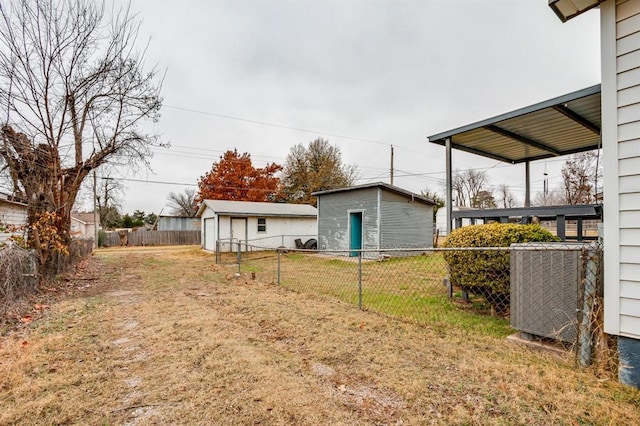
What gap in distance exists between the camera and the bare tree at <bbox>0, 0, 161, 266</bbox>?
6.84 metres

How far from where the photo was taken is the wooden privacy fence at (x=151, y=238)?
25234mm

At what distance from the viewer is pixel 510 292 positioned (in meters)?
3.92

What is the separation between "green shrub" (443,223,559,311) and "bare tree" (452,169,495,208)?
42.3 metres

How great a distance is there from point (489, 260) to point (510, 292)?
0.81 meters

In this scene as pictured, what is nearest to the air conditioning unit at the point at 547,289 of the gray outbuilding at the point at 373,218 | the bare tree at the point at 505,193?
the gray outbuilding at the point at 373,218

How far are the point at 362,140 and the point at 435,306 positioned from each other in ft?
84.3

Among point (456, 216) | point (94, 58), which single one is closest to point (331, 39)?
point (94, 58)

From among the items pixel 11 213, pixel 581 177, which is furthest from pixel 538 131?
→ pixel 11 213

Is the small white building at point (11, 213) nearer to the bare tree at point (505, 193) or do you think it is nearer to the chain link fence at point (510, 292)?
the chain link fence at point (510, 292)

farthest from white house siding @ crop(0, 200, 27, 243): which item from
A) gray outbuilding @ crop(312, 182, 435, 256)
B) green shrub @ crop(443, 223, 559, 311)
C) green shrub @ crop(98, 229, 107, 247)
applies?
green shrub @ crop(443, 223, 559, 311)

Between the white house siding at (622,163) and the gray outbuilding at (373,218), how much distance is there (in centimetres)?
1018

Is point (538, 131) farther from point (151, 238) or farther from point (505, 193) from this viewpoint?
point (505, 193)

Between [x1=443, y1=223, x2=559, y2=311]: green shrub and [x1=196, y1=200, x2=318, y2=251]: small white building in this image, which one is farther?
[x1=196, y1=200, x2=318, y2=251]: small white building

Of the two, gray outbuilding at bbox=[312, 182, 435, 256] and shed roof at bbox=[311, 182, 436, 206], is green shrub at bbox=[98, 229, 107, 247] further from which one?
shed roof at bbox=[311, 182, 436, 206]
